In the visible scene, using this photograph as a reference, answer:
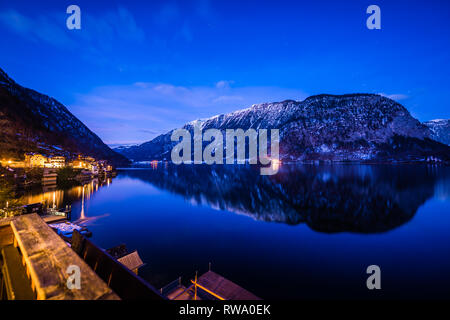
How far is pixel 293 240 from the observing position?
2798 centimetres

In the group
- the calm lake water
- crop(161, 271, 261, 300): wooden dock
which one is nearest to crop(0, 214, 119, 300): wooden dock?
crop(161, 271, 261, 300): wooden dock


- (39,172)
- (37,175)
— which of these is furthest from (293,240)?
(39,172)

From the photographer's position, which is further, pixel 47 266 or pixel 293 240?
pixel 293 240

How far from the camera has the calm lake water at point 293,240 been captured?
58.1ft

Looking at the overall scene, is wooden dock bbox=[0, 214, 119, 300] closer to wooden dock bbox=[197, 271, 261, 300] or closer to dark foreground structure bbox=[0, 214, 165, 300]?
dark foreground structure bbox=[0, 214, 165, 300]

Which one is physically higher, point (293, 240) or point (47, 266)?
point (47, 266)

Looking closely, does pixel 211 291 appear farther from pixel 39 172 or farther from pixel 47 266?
pixel 39 172

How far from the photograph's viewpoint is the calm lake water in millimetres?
17719

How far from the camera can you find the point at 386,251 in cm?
2466

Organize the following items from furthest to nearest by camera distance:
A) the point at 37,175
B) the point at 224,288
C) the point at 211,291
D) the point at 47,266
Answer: the point at 37,175, the point at 224,288, the point at 211,291, the point at 47,266

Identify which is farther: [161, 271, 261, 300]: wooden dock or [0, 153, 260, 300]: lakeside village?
[161, 271, 261, 300]: wooden dock

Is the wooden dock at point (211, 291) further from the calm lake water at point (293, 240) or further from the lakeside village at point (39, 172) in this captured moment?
the lakeside village at point (39, 172)

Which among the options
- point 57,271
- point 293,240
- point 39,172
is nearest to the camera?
point 57,271

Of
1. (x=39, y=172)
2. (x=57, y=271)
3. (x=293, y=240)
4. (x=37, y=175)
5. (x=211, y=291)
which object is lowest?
(x=293, y=240)
